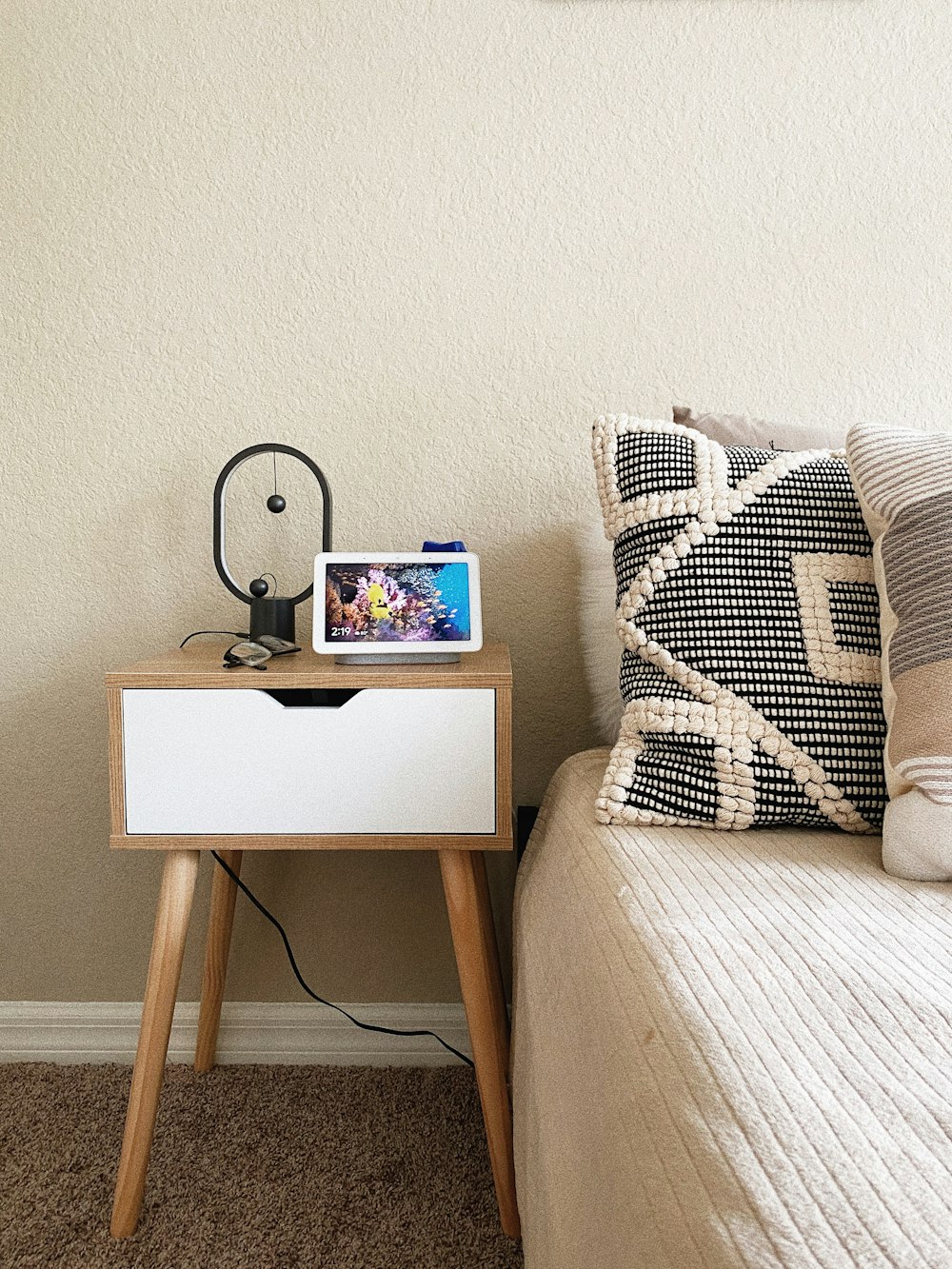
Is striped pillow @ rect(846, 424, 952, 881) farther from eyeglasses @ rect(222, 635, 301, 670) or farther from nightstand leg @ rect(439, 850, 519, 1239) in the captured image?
eyeglasses @ rect(222, 635, 301, 670)

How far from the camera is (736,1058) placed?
1.60 feet

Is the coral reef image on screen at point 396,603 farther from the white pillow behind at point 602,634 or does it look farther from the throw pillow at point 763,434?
the throw pillow at point 763,434

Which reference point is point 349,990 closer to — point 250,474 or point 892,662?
point 250,474

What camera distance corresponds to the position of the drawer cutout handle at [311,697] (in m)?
1.04

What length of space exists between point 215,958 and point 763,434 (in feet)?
3.44

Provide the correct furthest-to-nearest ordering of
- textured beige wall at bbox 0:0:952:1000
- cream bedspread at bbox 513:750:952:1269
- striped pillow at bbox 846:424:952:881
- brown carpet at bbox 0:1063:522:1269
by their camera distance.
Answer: textured beige wall at bbox 0:0:952:1000 → brown carpet at bbox 0:1063:522:1269 → striped pillow at bbox 846:424:952:881 → cream bedspread at bbox 513:750:952:1269

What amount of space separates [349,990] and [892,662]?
97 centimetres

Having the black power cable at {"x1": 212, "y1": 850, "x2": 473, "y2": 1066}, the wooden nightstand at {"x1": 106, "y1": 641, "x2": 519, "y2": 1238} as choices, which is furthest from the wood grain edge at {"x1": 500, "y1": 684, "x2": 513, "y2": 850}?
the black power cable at {"x1": 212, "y1": 850, "x2": 473, "y2": 1066}

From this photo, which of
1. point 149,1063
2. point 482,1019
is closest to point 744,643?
point 482,1019

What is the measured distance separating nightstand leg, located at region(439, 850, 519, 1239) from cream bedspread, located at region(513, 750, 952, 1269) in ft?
0.62

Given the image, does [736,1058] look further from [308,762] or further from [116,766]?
[116,766]

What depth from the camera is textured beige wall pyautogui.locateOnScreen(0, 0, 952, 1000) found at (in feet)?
4.27

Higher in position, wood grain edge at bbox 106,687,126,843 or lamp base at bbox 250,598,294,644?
lamp base at bbox 250,598,294,644

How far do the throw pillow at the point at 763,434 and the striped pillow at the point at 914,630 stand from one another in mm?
249
